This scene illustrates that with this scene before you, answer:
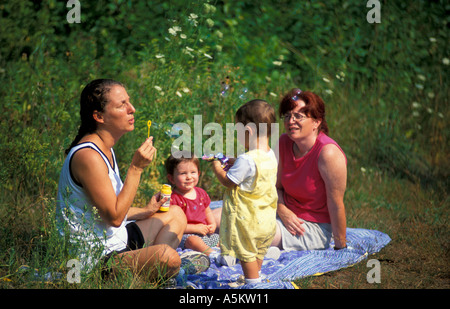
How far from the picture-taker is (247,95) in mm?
5426

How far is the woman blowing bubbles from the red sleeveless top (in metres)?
1.36

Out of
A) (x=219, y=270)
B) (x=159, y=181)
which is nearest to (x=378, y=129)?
(x=159, y=181)

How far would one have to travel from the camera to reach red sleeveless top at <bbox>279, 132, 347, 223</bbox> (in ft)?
13.4

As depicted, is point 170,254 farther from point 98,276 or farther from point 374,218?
point 374,218

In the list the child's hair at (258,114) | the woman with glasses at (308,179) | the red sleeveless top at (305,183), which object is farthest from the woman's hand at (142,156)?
the red sleeveless top at (305,183)

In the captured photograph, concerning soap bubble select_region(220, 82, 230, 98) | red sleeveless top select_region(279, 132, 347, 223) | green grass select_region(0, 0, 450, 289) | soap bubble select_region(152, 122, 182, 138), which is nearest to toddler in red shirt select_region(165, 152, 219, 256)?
soap bubble select_region(152, 122, 182, 138)

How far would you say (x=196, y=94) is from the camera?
5.17m

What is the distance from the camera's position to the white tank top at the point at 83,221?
3.05 metres

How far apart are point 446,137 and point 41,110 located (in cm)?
485

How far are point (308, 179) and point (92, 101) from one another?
180 cm

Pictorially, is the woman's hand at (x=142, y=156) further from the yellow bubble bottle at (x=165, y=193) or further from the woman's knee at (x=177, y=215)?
the woman's knee at (x=177, y=215)

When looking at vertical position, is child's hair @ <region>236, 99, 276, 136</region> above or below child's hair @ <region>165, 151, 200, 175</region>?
above

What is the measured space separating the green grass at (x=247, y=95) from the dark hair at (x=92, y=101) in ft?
1.66

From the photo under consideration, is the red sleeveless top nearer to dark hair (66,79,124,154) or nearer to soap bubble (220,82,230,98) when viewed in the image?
soap bubble (220,82,230,98)
